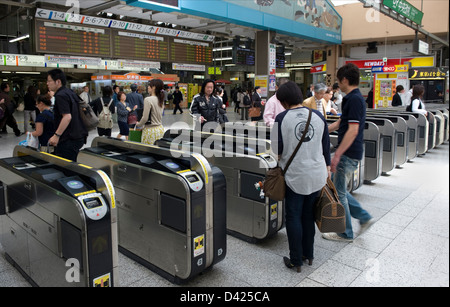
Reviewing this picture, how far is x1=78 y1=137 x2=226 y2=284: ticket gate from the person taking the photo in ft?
7.88

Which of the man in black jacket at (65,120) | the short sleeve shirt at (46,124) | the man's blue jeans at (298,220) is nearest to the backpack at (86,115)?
the man in black jacket at (65,120)

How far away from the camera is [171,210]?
2.45 m

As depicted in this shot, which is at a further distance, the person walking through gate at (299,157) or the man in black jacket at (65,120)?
the man in black jacket at (65,120)

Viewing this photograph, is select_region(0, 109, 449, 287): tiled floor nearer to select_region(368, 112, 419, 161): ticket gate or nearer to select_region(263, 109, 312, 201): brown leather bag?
select_region(263, 109, 312, 201): brown leather bag

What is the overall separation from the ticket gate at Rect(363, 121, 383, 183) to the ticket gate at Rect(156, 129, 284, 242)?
2168 millimetres

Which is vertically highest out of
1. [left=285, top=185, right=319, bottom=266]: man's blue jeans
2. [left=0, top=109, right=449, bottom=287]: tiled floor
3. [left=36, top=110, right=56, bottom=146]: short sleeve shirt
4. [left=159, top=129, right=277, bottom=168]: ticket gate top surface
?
[left=36, top=110, right=56, bottom=146]: short sleeve shirt

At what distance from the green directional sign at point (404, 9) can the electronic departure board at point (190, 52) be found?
19.5 ft

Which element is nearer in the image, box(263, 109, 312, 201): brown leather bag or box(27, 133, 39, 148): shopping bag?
box(263, 109, 312, 201): brown leather bag

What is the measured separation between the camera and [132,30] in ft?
32.1

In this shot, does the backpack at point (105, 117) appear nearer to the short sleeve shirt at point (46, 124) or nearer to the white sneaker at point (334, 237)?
the short sleeve shirt at point (46, 124)

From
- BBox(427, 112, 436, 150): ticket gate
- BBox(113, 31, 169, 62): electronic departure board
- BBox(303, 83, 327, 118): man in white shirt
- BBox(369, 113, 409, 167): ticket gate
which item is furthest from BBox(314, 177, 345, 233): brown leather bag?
BBox(113, 31, 169, 62): electronic departure board

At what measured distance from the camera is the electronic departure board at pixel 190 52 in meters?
11.0

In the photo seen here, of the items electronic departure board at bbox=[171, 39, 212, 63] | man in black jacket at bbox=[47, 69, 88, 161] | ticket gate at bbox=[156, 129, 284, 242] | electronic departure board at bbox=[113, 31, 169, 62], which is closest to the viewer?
ticket gate at bbox=[156, 129, 284, 242]

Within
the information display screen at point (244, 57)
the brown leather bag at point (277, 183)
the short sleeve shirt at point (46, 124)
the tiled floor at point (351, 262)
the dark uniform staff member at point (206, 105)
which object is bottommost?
the tiled floor at point (351, 262)
